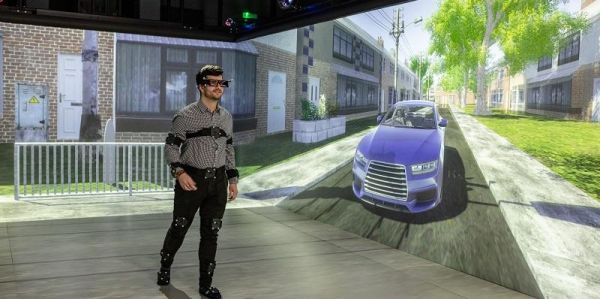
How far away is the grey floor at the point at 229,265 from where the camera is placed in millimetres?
4227

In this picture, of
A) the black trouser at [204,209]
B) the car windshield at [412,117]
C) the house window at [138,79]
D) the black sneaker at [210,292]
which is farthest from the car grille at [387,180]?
the house window at [138,79]

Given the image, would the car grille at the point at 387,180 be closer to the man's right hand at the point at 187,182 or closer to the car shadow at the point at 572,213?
the car shadow at the point at 572,213

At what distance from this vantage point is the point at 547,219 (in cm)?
398

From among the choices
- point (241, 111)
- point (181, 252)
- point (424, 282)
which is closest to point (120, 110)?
point (241, 111)

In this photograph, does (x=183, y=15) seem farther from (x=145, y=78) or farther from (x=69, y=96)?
(x=69, y=96)

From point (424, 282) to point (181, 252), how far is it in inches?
97.6

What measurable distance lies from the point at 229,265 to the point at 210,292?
0.97 metres

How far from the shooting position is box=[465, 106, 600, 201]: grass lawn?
3924 millimetres

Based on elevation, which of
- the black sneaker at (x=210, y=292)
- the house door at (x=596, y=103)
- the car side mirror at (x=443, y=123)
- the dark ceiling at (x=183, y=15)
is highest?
the dark ceiling at (x=183, y=15)

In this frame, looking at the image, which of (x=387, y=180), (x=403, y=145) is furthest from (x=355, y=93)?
(x=387, y=180)

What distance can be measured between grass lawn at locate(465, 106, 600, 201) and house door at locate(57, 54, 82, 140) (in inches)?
331

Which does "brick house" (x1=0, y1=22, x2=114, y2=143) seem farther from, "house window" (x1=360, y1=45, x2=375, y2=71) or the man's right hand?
the man's right hand

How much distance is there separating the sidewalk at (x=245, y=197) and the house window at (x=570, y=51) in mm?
2421

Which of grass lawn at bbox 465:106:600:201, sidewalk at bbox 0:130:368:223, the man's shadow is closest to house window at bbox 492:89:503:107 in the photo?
grass lawn at bbox 465:106:600:201
